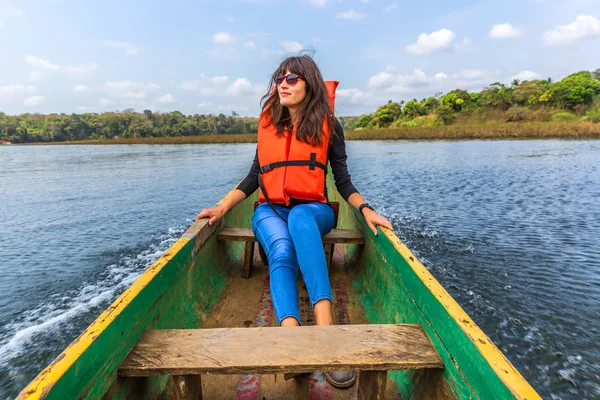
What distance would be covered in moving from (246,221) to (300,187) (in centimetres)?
191

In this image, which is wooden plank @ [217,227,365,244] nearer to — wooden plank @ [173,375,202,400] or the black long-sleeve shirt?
the black long-sleeve shirt

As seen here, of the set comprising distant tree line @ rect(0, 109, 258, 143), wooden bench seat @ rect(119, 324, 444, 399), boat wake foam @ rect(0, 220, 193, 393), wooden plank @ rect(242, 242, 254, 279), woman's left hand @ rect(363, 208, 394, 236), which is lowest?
boat wake foam @ rect(0, 220, 193, 393)

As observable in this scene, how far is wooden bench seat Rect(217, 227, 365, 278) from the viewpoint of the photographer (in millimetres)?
2502

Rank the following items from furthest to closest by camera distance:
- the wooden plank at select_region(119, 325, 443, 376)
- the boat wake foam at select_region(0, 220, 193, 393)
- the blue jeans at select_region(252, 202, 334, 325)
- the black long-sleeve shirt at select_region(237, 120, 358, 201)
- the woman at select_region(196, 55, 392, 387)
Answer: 1. the boat wake foam at select_region(0, 220, 193, 393)
2. the black long-sleeve shirt at select_region(237, 120, 358, 201)
3. the woman at select_region(196, 55, 392, 387)
4. the blue jeans at select_region(252, 202, 334, 325)
5. the wooden plank at select_region(119, 325, 443, 376)

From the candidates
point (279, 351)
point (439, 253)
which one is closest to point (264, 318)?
point (279, 351)

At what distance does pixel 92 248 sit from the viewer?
5.24 metres

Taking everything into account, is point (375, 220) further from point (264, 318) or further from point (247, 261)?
point (247, 261)

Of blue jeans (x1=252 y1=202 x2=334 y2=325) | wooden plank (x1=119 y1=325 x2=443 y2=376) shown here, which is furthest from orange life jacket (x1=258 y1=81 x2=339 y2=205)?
wooden plank (x1=119 y1=325 x2=443 y2=376)

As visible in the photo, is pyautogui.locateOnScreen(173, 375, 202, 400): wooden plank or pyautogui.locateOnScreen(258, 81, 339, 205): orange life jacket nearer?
pyautogui.locateOnScreen(173, 375, 202, 400): wooden plank

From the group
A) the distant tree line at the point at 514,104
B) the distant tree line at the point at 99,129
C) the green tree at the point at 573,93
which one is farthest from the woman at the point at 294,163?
the distant tree line at the point at 99,129

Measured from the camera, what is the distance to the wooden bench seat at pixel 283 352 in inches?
45.4

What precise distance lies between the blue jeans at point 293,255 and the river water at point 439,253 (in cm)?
197

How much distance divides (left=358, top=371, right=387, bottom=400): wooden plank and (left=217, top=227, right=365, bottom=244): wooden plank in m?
1.22

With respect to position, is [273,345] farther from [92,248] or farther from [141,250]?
[92,248]
